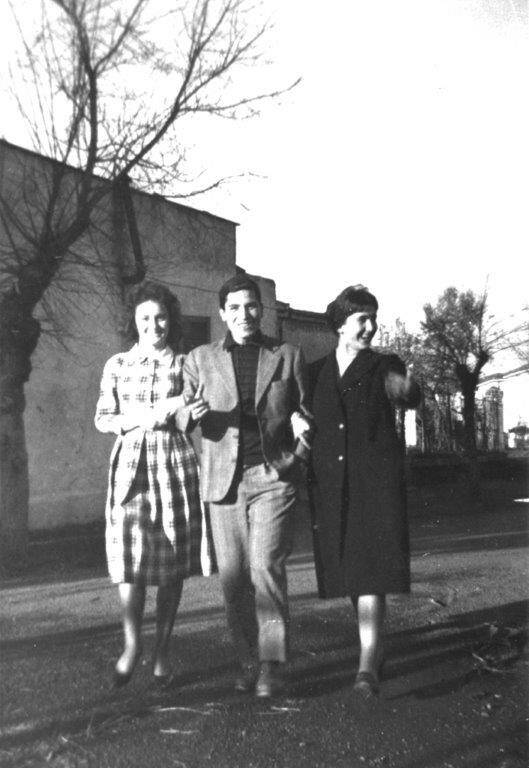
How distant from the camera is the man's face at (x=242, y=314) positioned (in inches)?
164

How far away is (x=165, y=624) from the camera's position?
4.21 meters

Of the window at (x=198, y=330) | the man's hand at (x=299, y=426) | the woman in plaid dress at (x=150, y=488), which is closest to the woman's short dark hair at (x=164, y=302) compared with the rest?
the woman in plaid dress at (x=150, y=488)

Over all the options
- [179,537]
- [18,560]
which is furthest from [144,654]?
[18,560]

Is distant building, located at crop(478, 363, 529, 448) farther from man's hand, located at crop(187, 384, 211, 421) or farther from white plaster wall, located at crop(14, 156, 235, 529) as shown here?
man's hand, located at crop(187, 384, 211, 421)

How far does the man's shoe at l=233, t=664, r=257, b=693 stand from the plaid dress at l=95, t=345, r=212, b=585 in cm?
48

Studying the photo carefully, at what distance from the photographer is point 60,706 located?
379cm

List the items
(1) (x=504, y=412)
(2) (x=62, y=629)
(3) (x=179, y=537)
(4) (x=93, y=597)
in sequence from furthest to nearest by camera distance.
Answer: (1) (x=504, y=412), (4) (x=93, y=597), (2) (x=62, y=629), (3) (x=179, y=537)

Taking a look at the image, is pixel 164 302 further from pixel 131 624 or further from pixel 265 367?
pixel 131 624

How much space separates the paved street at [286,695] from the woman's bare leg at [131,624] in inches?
4.4

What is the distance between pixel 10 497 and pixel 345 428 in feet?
18.1

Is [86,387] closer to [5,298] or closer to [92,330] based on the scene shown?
[92,330]

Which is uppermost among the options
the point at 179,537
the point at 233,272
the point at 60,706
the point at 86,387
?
the point at 233,272

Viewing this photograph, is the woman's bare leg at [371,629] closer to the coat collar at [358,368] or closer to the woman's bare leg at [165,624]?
the woman's bare leg at [165,624]

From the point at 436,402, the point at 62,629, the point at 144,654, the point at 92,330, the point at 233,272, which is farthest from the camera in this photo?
the point at 436,402
